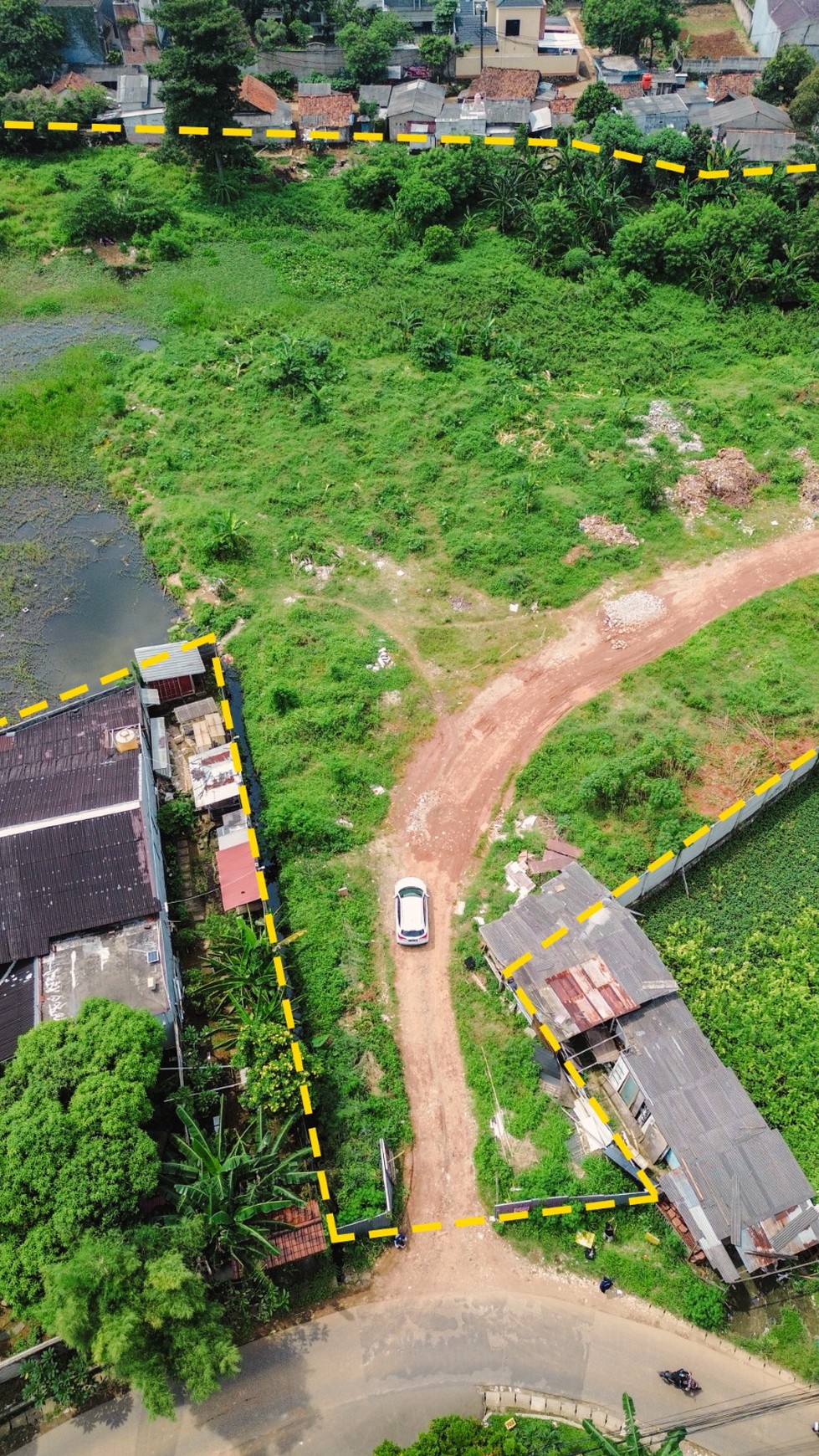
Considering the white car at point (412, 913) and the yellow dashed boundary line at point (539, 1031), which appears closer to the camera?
the yellow dashed boundary line at point (539, 1031)

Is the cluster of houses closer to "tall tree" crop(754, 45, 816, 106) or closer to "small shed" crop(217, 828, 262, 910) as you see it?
"tall tree" crop(754, 45, 816, 106)

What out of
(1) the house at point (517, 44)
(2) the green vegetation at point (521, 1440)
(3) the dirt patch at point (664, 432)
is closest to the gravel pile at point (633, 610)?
(3) the dirt patch at point (664, 432)

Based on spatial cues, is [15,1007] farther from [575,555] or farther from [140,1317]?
[575,555]

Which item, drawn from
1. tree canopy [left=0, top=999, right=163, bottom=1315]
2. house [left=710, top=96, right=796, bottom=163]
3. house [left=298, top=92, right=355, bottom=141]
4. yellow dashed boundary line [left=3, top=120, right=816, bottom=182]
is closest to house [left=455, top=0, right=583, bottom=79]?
house [left=298, top=92, right=355, bottom=141]

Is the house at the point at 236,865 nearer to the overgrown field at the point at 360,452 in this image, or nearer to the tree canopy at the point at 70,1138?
the overgrown field at the point at 360,452

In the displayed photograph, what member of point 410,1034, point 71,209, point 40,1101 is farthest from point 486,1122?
point 71,209

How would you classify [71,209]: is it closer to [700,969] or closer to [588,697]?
[588,697]
